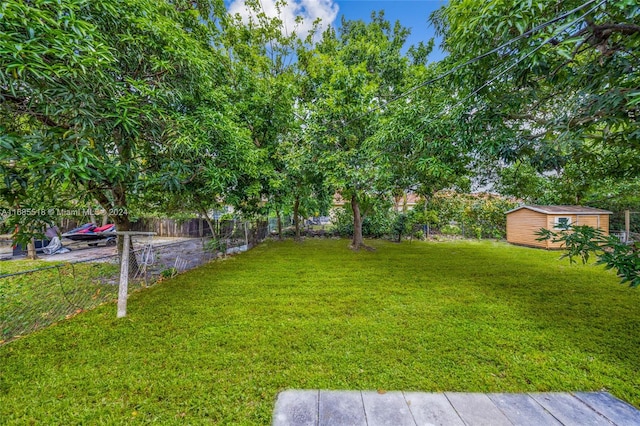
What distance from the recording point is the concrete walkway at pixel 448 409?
1771 mm

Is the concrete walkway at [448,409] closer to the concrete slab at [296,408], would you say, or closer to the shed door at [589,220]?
the concrete slab at [296,408]

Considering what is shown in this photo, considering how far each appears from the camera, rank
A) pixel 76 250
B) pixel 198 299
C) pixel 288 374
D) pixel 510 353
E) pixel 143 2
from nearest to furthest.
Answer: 1. pixel 288 374
2. pixel 510 353
3. pixel 143 2
4. pixel 198 299
5. pixel 76 250

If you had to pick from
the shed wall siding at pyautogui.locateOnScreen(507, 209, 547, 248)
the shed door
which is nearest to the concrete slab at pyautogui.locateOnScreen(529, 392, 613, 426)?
the shed wall siding at pyautogui.locateOnScreen(507, 209, 547, 248)

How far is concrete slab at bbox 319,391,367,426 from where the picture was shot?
1.77m

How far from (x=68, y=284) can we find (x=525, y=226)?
46.6 ft

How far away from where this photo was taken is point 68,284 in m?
4.56

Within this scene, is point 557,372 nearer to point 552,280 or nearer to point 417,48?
point 552,280

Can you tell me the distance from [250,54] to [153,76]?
4732mm

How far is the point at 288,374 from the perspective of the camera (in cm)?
227

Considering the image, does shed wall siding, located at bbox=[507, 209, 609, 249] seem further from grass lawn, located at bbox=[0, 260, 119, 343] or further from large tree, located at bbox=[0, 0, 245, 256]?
grass lawn, located at bbox=[0, 260, 119, 343]

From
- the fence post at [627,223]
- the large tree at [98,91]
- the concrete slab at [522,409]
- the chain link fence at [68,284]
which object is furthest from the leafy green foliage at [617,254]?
the fence post at [627,223]

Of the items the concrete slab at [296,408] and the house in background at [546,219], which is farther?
the house in background at [546,219]

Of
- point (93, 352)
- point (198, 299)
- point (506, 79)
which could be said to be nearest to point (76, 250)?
point (198, 299)

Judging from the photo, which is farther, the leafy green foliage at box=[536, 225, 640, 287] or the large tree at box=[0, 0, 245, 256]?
the leafy green foliage at box=[536, 225, 640, 287]
